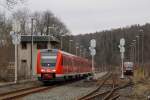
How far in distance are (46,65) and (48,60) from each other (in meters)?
0.48

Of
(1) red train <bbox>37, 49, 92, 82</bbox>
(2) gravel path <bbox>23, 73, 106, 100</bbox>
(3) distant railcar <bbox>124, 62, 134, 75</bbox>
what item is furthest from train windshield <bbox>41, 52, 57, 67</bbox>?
(3) distant railcar <bbox>124, 62, 134, 75</bbox>

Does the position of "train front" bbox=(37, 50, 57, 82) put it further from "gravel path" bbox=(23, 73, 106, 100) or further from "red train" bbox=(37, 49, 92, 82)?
"gravel path" bbox=(23, 73, 106, 100)

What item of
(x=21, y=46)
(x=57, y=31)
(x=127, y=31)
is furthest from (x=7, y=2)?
(x=127, y=31)

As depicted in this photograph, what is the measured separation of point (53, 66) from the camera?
117ft

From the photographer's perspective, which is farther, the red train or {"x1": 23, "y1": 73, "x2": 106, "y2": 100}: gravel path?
the red train

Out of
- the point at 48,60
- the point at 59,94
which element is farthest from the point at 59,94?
the point at 48,60

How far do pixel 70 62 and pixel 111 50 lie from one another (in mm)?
112175

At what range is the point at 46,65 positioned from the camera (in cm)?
3578

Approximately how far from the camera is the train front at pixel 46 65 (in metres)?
35.3

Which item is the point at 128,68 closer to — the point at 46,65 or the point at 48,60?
the point at 48,60

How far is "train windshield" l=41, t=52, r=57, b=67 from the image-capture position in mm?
35844

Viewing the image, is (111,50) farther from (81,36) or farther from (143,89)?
(143,89)

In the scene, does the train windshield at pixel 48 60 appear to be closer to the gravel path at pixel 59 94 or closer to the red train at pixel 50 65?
the red train at pixel 50 65

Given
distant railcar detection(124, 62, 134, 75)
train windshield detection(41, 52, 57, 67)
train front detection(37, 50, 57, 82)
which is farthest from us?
distant railcar detection(124, 62, 134, 75)
